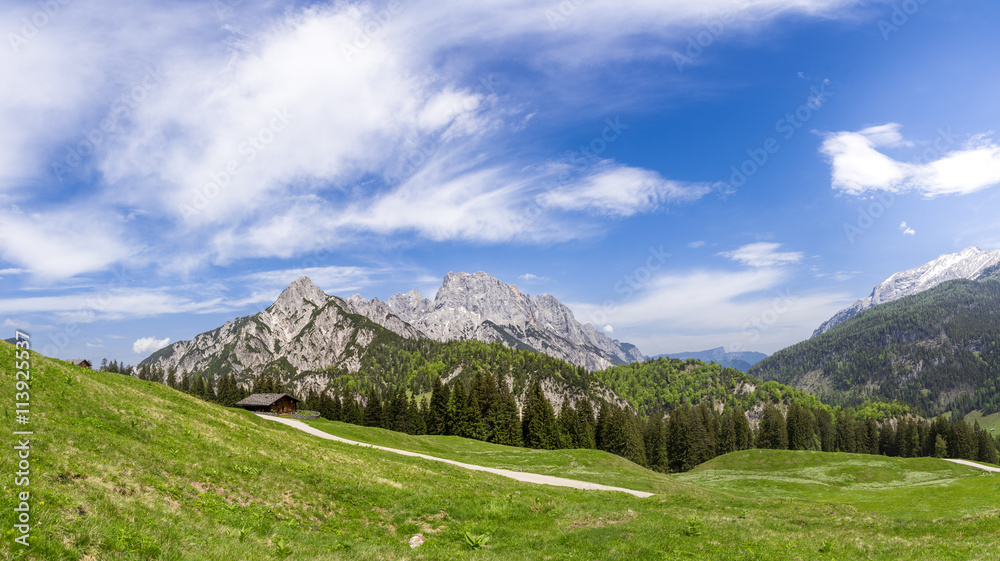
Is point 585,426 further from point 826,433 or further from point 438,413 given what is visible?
point 826,433

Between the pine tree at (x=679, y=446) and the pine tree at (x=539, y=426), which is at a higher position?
the pine tree at (x=539, y=426)

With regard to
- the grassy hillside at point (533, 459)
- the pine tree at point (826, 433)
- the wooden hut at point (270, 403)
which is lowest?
the pine tree at point (826, 433)

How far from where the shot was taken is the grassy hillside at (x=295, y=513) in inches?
482

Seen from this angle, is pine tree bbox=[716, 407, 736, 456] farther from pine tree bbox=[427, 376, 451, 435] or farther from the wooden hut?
the wooden hut

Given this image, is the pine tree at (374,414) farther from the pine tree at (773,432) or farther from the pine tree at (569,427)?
the pine tree at (773,432)

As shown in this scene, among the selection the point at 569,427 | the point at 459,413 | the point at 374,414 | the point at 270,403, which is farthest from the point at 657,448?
the point at 270,403

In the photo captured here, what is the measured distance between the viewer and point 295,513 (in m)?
18.9

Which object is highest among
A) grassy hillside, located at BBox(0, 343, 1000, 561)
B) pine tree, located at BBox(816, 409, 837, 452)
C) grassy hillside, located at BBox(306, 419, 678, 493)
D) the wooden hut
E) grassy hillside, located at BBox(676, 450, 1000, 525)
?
grassy hillside, located at BBox(0, 343, 1000, 561)

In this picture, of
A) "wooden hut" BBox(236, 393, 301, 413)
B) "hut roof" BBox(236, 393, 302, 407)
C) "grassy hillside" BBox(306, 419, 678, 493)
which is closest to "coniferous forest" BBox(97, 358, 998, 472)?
"wooden hut" BBox(236, 393, 301, 413)

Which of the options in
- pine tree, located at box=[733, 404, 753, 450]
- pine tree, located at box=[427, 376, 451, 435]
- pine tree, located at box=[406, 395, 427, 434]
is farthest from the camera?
pine tree, located at box=[733, 404, 753, 450]

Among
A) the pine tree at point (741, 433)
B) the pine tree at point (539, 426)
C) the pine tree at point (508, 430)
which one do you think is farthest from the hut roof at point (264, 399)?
the pine tree at point (741, 433)

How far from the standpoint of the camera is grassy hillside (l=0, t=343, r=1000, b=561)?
1224cm

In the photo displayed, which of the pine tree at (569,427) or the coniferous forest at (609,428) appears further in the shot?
the pine tree at (569,427)

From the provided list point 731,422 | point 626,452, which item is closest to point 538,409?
point 626,452
